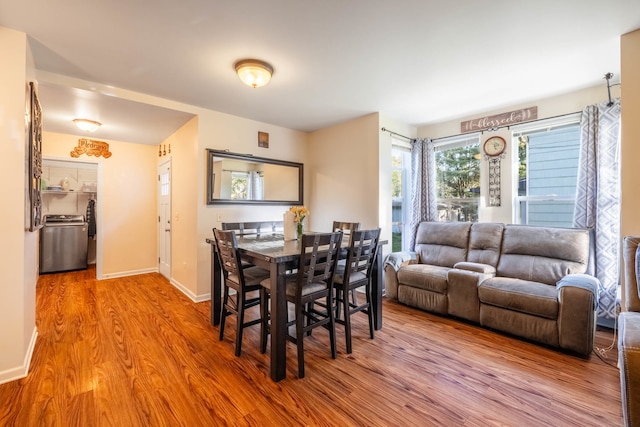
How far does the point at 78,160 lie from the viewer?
4.64 meters

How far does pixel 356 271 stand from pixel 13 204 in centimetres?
266

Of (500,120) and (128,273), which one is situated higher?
(500,120)

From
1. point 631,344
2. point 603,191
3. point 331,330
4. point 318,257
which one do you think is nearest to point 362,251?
point 318,257

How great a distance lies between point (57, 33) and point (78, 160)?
10.5 feet

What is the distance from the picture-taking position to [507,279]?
2910mm

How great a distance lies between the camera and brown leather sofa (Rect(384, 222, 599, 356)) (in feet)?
7.82

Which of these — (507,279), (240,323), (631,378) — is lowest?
(240,323)

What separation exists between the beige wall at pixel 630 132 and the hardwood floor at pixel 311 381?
1.17 metres

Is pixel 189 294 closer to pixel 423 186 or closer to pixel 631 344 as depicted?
pixel 423 186

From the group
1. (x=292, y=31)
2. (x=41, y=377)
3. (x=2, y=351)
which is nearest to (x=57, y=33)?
(x=292, y=31)

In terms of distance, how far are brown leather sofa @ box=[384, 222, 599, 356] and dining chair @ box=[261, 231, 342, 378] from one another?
1473 mm

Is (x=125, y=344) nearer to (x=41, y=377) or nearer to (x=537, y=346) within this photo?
(x=41, y=377)

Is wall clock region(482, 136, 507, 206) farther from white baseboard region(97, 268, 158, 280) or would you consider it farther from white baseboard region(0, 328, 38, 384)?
white baseboard region(97, 268, 158, 280)

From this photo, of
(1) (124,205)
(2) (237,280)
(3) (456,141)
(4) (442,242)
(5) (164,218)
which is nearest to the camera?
(2) (237,280)
